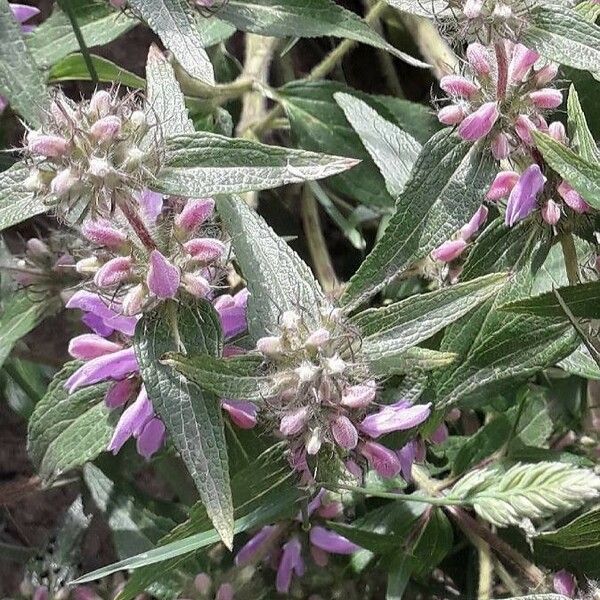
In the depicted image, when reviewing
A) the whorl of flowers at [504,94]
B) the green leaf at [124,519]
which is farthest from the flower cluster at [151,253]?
the green leaf at [124,519]

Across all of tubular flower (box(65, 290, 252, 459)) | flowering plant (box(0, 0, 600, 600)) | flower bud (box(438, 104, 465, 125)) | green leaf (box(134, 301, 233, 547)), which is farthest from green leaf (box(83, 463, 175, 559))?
flower bud (box(438, 104, 465, 125))

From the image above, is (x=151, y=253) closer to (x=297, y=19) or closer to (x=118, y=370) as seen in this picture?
(x=118, y=370)

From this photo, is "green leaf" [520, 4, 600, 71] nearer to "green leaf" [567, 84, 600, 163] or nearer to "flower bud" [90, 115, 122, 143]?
"green leaf" [567, 84, 600, 163]

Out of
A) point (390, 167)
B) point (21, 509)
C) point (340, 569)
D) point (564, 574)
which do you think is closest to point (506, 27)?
point (390, 167)

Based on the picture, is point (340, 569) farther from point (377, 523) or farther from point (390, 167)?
point (390, 167)

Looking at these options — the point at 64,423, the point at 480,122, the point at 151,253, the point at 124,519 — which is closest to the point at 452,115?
the point at 480,122

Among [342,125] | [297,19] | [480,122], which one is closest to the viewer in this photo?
[480,122]
